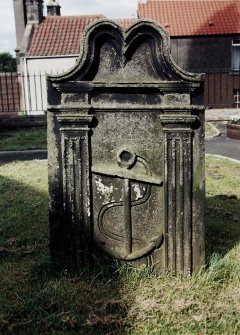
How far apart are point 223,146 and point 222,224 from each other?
6.05 meters

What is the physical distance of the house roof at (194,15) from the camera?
21781 mm

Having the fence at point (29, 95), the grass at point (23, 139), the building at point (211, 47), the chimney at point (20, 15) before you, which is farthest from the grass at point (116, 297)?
the chimney at point (20, 15)

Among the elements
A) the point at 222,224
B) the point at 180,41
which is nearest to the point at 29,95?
the point at 180,41

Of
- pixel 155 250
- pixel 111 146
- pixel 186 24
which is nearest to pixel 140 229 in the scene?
pixel 155 250

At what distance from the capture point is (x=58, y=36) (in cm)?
2302

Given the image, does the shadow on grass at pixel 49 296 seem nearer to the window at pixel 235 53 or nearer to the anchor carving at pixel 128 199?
the anchor carving at pixel 128 199

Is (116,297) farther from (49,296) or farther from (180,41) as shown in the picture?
(180,41)

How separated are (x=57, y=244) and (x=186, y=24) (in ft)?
67.8

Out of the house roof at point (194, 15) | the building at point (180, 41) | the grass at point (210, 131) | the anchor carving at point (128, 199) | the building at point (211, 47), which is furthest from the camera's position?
A: the house roof at point (194, 15)

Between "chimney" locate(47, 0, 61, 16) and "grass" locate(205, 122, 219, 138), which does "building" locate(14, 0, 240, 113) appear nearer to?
"chimney" locate(47, 0, 61, 16)

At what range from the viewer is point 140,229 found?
3699 mm

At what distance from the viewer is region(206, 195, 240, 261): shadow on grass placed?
434cm

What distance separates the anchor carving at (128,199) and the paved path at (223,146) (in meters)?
6.25

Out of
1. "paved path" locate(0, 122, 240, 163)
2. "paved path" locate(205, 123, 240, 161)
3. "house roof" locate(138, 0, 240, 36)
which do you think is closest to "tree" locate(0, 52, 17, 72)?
"house roof" locate(138, 0, 240, 36)
